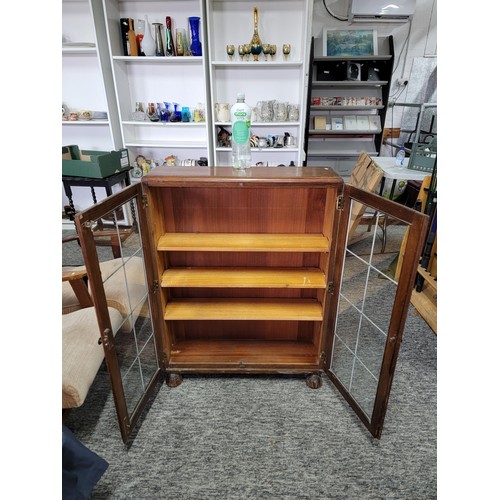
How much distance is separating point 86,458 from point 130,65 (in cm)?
364

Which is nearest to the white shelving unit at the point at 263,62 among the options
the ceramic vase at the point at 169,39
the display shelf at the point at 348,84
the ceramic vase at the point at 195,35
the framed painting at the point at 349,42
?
the ceramic vase at the point at 195,35

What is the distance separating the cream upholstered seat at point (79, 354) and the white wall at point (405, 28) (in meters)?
3.89

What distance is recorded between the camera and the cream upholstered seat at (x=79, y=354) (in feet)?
4.47

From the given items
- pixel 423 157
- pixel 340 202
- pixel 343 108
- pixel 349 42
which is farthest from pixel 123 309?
pixel 349 42

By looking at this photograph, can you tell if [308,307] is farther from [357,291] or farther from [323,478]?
[357,291]

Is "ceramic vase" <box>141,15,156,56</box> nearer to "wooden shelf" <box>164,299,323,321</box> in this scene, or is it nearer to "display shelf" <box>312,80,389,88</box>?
"display shelf" <box>312,80,389,88</box>

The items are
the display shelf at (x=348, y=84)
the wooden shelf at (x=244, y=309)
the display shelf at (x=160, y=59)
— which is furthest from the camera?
the display shelf at (x=348, y=84)

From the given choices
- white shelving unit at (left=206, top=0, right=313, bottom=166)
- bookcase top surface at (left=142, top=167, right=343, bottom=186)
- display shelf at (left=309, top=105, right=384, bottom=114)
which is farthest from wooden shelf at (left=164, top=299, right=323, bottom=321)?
display shelf at (left=309, top=105, right=384, bottom=114)

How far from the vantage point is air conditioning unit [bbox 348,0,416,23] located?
12.0ft

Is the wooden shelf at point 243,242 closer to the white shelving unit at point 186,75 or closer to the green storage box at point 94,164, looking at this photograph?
the green storage box at point 94,164

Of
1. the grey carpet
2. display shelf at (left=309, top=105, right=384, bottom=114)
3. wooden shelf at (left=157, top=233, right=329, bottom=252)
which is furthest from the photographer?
display shelf at (left=309, top=105, right=384, bottom=114)

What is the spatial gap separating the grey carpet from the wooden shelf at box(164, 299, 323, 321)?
1.43 ft

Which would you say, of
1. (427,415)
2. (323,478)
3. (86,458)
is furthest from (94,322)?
(427,415)

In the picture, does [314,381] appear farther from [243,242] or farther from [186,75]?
[186,75]
